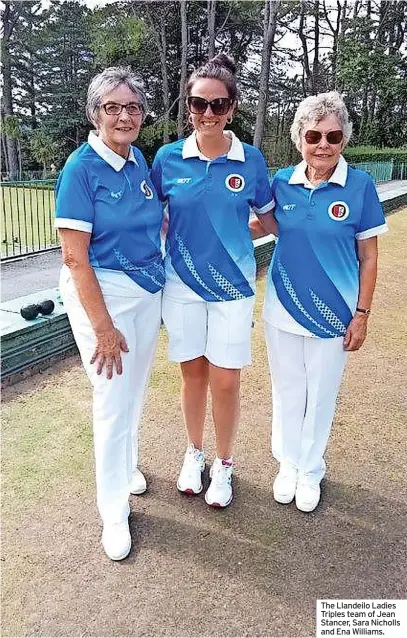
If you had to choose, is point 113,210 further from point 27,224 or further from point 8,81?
point 8,81

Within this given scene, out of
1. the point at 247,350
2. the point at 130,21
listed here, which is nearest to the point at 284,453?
the point at 247,350

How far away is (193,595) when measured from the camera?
6.57ft

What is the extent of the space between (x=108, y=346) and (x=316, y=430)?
1015 mm

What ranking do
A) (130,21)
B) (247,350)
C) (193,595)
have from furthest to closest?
(130,21) < (247,350) < (193,595)

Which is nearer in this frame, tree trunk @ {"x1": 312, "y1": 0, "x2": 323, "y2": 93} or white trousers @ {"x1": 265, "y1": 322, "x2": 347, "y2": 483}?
white trousers @ {"x1": 265, "y1": 322, "x2": 347, "y2": 483}

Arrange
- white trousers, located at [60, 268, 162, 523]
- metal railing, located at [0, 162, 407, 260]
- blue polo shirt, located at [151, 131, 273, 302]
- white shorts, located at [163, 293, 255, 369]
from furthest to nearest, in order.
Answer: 1. metal railing, located at [0, 162, 407, 260]
2. white shorts, located at [163, 293, 255, 369]
3. blue polo shirt, located at [151, 131, 273, 302]
4. white trousers, located at [60, 268, 162, 523]

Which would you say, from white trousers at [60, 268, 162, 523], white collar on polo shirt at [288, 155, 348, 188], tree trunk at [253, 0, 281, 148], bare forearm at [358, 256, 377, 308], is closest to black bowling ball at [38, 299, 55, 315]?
white trousers at [60, 268, 162, 523]

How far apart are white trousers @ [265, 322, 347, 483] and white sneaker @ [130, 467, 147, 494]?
63cm

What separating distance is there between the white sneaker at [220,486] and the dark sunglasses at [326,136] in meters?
1.37

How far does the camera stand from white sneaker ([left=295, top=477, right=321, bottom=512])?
8.13 feet

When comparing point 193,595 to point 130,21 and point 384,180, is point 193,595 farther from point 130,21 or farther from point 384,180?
point 384,180

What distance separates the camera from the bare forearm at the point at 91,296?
1.92 metres

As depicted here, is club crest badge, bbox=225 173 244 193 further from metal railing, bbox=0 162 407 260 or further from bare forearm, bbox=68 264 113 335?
metal railing, bbox=0 162 407 260

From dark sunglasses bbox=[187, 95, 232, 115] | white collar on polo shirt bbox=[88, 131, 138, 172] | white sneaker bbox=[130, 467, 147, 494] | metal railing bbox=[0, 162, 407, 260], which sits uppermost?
dark sunglasses bbox=[187, 95, 232, 115]
